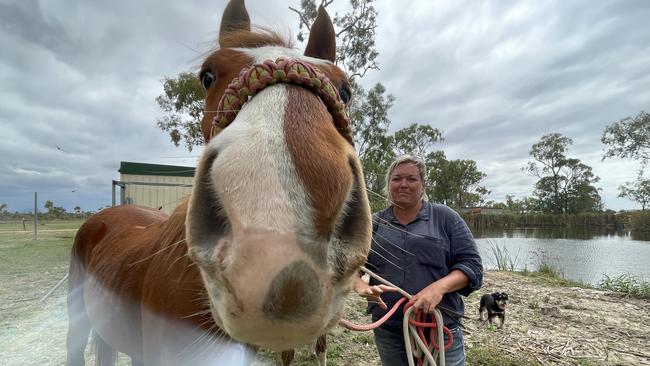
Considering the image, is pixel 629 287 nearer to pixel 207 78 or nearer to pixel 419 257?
pixel 419 257

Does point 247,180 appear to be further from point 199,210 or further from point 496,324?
point 496,324

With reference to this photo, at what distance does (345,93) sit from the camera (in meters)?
1.80

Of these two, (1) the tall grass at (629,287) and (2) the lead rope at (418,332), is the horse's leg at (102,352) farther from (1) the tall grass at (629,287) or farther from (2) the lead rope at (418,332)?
(1) the tall grass at (629,287)

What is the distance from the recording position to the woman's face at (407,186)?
280 centimetres

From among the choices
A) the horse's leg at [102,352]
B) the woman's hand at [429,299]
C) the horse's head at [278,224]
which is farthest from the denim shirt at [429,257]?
the horse's leg at [102,352]

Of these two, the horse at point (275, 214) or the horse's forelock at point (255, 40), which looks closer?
the horse at point (275, 214)

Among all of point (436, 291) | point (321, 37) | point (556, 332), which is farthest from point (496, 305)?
point (321, 37)

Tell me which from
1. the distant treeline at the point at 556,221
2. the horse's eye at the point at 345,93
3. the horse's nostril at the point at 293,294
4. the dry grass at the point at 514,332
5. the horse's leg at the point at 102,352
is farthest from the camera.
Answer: the distant treeline at the point at 556,221

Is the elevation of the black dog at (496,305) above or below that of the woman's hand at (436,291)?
below

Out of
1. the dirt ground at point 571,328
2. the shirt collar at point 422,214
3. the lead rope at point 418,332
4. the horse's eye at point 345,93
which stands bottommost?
the dirt ground at point 571,328

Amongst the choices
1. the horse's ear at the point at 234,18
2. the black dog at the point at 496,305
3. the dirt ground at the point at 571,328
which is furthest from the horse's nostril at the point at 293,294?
the black dog at the point at 496,305

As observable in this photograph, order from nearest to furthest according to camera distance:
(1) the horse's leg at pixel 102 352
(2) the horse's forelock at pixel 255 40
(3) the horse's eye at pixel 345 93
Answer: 1. (3) the horse's eye at pixel 345 93
2. (2) the horse's forelock at pixel 255 40
3. (1) the horse's leg at pixel 102 352

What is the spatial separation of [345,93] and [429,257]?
155cm

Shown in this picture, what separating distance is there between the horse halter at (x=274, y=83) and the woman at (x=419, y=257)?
4.17ft
